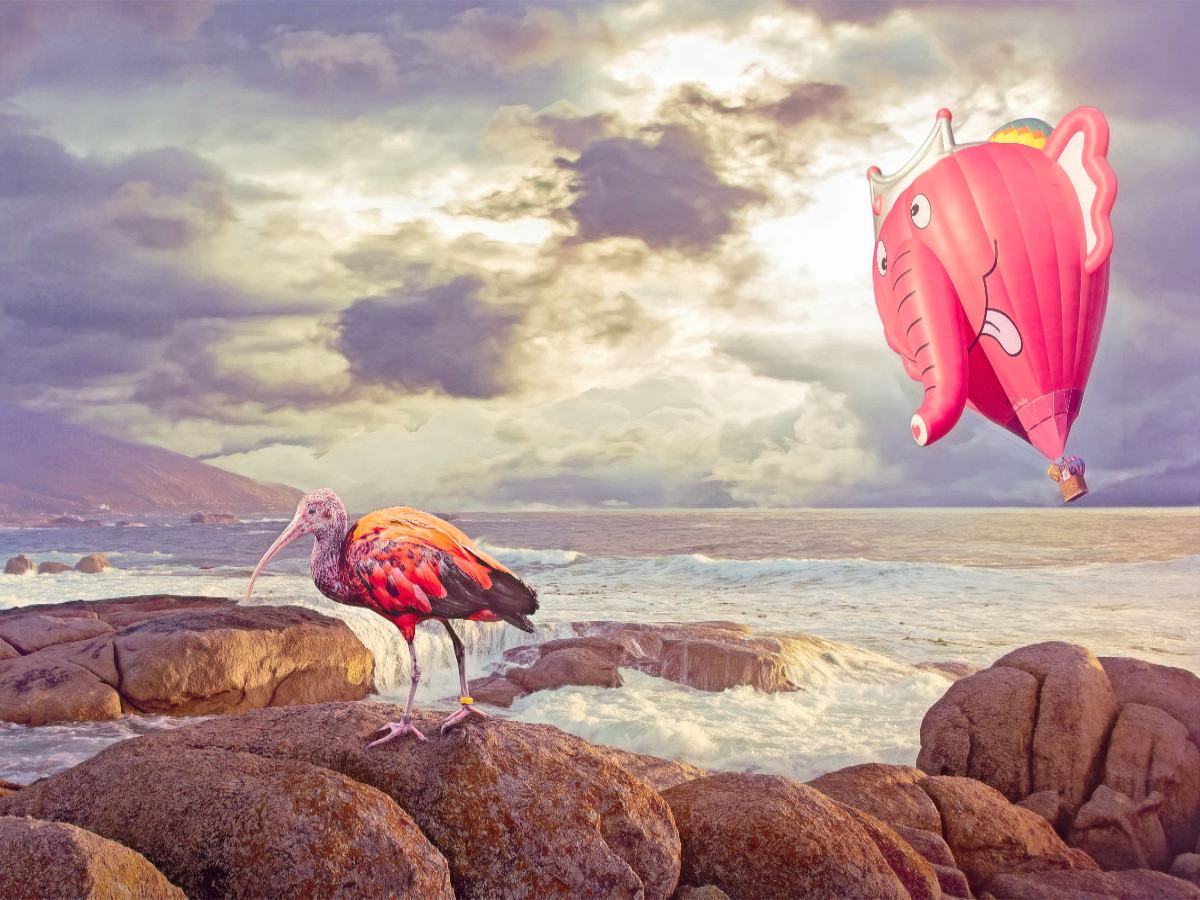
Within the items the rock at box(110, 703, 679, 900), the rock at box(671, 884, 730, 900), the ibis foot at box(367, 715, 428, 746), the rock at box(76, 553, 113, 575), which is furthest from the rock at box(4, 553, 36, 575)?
the rock at box(671, 884, 730, 900)

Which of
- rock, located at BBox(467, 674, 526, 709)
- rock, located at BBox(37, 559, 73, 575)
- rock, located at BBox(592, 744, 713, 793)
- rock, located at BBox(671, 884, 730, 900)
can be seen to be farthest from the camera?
rock, located at BBox(37, 559, 73, 575)

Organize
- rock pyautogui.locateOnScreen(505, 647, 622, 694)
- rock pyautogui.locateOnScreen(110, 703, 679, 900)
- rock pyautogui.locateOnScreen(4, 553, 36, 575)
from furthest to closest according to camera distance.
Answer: rock pyautogui.locateOnScreen(4, 553, 36, 575)
rock pyautogui.locateOnScreen(505, 647, 622, 694)
rock pyautogui.locateOnScreen(110, 703, 679, 900)

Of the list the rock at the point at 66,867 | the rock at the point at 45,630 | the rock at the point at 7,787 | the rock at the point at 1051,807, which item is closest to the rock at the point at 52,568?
the rock at the point at 45,630

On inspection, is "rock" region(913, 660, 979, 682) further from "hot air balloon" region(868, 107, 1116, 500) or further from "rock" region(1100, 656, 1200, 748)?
"hot air balloon" region(868, 107, 1116, 500)

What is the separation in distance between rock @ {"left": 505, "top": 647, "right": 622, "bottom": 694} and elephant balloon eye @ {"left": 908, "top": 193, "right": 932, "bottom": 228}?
33.4 feet

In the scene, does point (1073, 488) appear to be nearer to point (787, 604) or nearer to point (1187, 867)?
point (1187, 867)

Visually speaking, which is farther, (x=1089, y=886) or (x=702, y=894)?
(x=1089, y=886)

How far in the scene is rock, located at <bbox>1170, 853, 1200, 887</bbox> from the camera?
723 cm

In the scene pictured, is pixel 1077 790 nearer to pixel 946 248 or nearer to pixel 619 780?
pixel 619 780

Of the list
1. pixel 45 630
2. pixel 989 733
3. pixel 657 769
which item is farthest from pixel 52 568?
pixel 989 733

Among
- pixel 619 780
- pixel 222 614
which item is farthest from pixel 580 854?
pixel 222 614

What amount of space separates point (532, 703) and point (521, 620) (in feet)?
27.8

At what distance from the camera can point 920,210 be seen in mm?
4301

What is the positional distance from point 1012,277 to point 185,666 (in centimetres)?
1104
